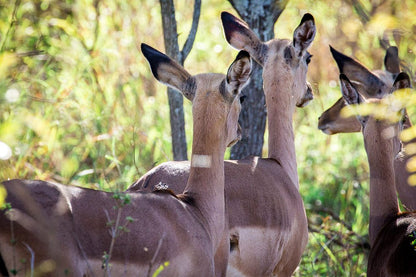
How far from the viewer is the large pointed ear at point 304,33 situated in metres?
5.03

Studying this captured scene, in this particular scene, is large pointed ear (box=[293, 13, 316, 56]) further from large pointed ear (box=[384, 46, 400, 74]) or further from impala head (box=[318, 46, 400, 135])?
large pointed ear (box=[384, 46, 400, 74])

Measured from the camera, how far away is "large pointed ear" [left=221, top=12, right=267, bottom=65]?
213 inches

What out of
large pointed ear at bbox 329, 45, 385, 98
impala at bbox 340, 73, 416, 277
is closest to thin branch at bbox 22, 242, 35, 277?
impala at bbox 340, 73, 416, 277

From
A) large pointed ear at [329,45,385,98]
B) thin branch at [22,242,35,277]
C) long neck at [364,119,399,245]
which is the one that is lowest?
thin branch at [22,242,35,277]

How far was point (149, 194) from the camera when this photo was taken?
3654mm

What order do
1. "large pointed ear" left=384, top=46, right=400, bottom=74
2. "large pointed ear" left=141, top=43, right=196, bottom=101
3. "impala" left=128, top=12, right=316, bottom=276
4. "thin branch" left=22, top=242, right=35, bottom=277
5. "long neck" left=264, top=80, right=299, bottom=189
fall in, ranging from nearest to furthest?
1. "thin branch" left=22, top=242, right=35, bottom=277
2. "large pointed ear" left=141, top=43, right=196, bottom=101
3. "impala" left=128, top=12, right=316, bottom=276
4. "long neck" left=264, top=80, right=299, bottom=189
5. "large pointed ear" left=384, top=46, right=400, bottom=74

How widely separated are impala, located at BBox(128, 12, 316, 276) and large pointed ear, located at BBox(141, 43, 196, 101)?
0.51m

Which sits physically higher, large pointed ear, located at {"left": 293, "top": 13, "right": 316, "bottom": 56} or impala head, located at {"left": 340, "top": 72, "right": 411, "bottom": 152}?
large pointed ear, located at {"left": 293, "top": 13, "right": 316, "bottom": 56}

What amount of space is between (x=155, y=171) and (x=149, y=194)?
2.38ft

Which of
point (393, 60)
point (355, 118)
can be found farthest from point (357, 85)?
point (393, 60)

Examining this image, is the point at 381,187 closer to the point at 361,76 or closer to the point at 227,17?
the point at 361,76

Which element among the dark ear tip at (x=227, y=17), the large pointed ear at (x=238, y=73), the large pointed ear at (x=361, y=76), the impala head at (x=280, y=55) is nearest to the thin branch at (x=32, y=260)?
the large pointed ear at (x=238, y=73)

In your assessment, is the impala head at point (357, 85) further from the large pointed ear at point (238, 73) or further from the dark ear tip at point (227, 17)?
the large pointed ear at point (238, 73)

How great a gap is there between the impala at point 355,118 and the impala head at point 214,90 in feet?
5.97
